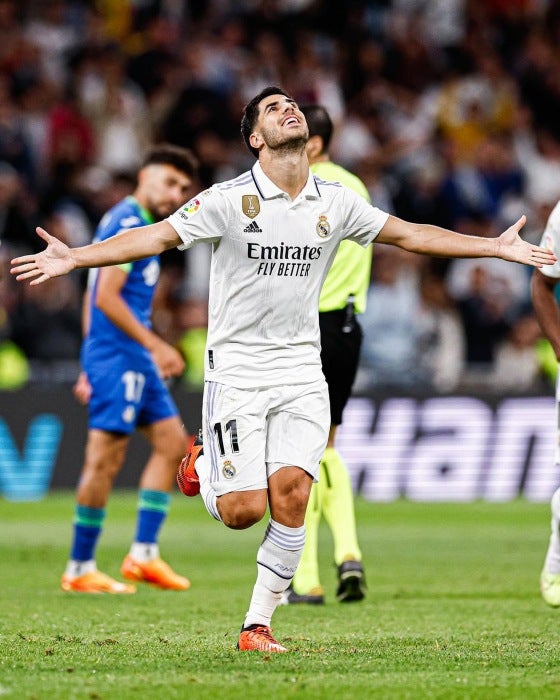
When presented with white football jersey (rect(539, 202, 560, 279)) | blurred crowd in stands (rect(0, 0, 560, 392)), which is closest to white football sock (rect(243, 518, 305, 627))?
white football jersey (rect(539, 202, 560, 279))

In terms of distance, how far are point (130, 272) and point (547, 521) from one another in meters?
6.09

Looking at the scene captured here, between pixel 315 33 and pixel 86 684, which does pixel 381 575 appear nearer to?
pixel 86 684

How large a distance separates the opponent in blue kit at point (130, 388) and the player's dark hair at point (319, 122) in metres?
1.21

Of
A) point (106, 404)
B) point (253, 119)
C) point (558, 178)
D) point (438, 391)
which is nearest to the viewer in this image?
point (253, 119)

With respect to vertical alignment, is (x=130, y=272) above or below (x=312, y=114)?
below

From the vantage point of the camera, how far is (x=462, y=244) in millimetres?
5930

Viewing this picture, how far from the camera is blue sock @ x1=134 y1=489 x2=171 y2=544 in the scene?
355 inches

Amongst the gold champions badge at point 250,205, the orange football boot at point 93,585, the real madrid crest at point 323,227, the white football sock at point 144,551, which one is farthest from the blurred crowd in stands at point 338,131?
the gold champions badge at point 250,205

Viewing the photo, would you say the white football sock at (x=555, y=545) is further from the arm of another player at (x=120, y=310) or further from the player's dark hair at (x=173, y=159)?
the player's dark hair at (x=173, y=159)

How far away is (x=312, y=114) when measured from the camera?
26.7ft

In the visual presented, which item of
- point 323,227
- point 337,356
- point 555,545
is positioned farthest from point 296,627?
point 323,227

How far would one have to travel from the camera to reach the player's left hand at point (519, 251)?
229 inches

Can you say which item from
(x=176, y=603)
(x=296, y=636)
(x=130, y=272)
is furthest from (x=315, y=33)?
(x=296, y=636)

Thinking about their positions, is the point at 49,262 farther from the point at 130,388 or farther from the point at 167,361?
the point at 130,388
